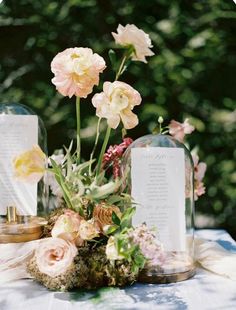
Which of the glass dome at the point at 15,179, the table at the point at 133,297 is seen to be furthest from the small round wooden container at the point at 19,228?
the table at the point at 133,297

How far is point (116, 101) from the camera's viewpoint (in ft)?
4.38

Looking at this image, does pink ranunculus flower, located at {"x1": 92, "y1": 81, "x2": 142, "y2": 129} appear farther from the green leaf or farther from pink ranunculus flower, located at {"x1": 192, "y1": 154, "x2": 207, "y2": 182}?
pink ranunculus flower, located at {"x1": 192, "y1": 154, "x2": 207, "y2": 182}

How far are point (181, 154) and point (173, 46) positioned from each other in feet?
2.69

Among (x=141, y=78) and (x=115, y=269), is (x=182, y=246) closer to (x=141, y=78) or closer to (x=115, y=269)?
(x=115, y=269)

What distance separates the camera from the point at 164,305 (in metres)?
1.18

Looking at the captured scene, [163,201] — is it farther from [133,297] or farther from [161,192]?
[133,297]

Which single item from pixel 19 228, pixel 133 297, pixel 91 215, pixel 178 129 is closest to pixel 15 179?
pixel 19 228

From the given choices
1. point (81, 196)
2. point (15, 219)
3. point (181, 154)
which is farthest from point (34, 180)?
point (181, 154)

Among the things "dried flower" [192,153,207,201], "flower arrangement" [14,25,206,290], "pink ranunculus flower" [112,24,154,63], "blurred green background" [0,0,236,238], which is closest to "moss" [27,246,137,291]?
"flower arrangement" [14,25,206,290]

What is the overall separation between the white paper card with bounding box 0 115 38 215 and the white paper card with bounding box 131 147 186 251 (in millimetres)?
316

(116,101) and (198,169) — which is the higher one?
(116,101)

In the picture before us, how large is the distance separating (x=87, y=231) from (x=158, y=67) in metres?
1.00

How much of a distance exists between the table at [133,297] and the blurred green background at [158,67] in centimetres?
83

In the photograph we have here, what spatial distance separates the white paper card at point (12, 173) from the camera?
1531mm
